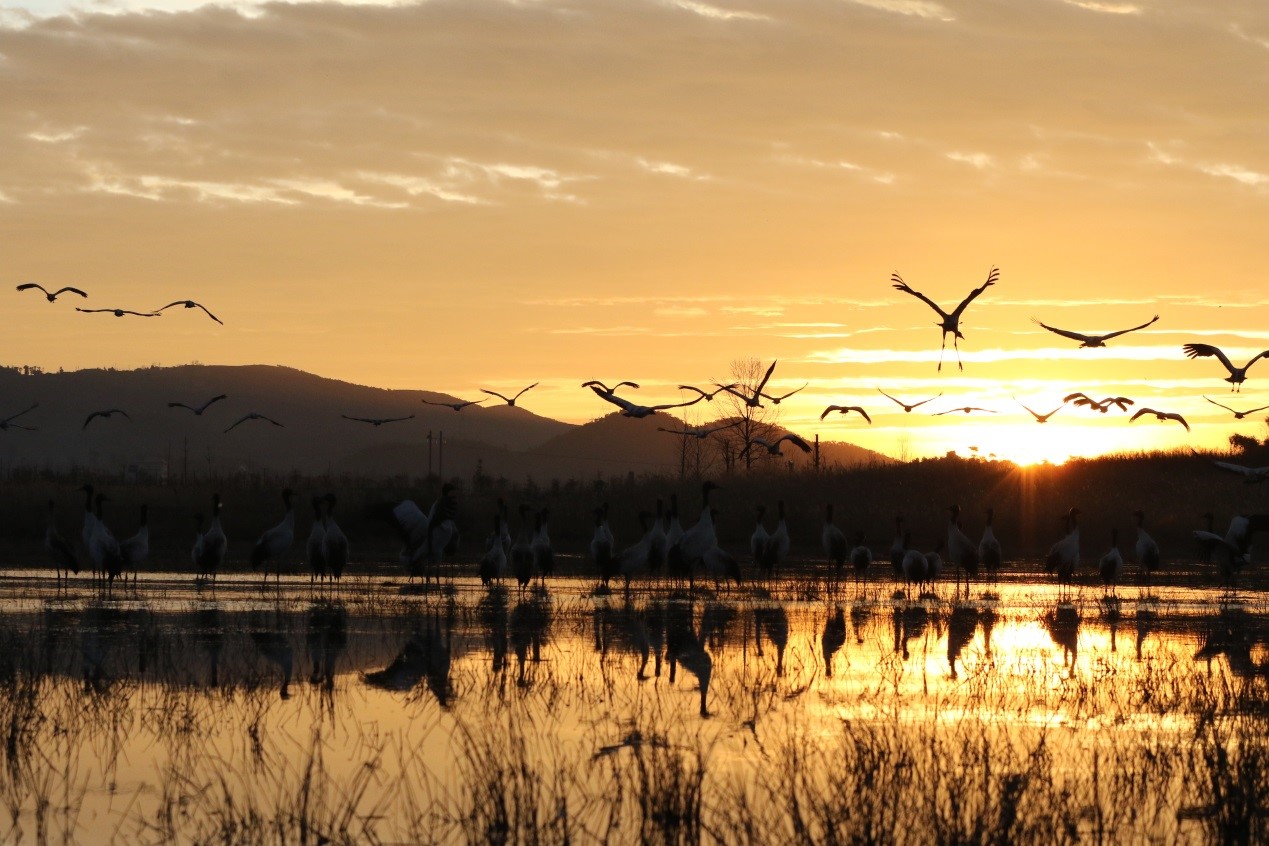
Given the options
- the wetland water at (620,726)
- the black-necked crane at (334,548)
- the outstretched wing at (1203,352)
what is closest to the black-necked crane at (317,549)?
the black-necked crane at (334,548)

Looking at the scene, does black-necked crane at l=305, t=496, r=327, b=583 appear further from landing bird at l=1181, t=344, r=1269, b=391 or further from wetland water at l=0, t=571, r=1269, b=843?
landing bird at l=1181, t=344, r=1269, b=391

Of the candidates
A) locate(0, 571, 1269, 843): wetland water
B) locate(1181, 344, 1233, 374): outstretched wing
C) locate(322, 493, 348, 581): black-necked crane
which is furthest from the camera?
locate(322, 493, 348, 581): black-necked crane

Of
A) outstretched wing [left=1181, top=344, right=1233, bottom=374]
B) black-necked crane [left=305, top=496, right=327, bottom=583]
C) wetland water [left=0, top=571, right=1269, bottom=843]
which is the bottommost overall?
wetland water [left=0, top=571, right=1269, bottom=843]

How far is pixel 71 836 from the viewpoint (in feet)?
34.8

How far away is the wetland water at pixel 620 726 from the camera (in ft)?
36.0

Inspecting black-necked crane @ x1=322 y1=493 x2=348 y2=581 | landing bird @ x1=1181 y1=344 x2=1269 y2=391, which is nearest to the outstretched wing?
landing bird @ x1=1181 y1=344 x2=1269 y2=391

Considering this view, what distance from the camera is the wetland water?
11.0 meters

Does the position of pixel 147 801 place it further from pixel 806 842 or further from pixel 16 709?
pixel 806 842

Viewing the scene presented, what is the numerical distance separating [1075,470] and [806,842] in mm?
59188

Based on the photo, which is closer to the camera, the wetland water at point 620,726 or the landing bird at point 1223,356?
the wetland water at point 620,726

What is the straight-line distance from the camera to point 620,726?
48.3 feet

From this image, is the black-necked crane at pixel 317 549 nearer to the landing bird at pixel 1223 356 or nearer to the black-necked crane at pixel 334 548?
the black-necked crane at pixel 334 548

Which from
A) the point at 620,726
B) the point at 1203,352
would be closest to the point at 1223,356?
the point at 1203,352

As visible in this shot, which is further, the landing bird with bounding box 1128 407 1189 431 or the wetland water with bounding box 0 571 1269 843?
the landing bird with bounding box 1128 407 1189 431
